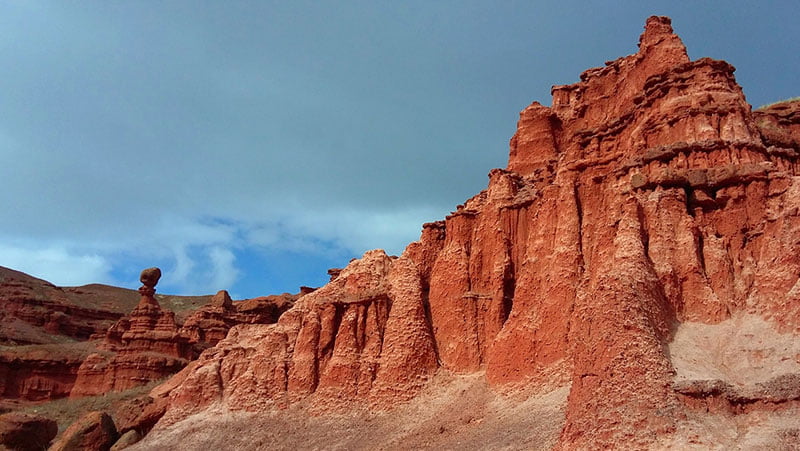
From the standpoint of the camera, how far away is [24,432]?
4581cm

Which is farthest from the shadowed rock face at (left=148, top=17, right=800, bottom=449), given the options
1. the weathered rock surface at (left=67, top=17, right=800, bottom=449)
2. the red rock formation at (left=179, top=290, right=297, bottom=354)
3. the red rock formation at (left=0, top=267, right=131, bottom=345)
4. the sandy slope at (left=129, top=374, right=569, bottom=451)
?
the red rock formation at (left=0, top=267, right=131, bottom=345)

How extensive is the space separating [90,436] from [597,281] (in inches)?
1302

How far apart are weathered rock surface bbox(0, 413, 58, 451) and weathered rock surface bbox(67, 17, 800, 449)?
361 inches

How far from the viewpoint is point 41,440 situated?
1845 inches

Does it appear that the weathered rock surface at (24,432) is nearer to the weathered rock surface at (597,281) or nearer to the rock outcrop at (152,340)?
the weathered rock surface at (597,281)

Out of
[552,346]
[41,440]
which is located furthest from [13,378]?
[552,346]

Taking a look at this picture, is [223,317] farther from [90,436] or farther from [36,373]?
[90,436]

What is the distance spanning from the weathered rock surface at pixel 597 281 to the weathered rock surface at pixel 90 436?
3906 mm

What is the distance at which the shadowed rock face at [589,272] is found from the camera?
25.7m

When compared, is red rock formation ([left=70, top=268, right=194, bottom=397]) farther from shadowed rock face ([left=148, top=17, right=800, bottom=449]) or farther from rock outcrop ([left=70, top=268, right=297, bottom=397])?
shadowed rock face ([left=148, top=17, right=800, bottom=449])

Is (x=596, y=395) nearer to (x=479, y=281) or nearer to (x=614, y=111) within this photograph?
(x=479, y=281)

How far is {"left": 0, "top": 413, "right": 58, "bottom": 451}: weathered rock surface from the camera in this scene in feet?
147

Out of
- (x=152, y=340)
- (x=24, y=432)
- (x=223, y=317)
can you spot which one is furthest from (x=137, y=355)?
(x=24, y=432)

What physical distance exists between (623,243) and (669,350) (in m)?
5.48
